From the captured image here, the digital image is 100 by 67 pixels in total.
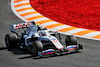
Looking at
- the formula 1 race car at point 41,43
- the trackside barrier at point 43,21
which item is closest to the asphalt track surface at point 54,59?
the formula 1 race car at point 41,43

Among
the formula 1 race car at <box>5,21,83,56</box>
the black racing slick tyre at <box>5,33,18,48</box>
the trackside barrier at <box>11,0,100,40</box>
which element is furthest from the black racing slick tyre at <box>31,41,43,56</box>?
the trackside barrier at <box>11,0,100,40</box>

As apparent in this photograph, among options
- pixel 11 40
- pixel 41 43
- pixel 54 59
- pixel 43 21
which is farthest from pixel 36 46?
pixel 43 21

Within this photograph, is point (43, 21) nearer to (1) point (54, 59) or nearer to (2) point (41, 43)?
(2) point (41, 43)

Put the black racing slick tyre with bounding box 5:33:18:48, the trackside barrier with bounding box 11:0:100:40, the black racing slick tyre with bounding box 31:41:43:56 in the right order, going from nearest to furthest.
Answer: the black racing slick tyre with bounding box 31:41:43:56 < the black racing slick tyre with bounding box 5:33:18:48 < the trackside barrier with bounding box 11:0:100:40

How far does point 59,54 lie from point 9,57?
2.48 m

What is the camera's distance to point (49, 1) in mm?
24891

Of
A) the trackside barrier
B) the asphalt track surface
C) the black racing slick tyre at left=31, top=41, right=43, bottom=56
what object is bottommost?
the asphalt track surface

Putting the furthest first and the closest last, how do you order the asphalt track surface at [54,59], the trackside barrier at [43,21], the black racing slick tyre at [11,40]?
the trackside barrier at [43,21] < the black racing slick tyre at [11,40] < the asphalt track surface at [54,59]

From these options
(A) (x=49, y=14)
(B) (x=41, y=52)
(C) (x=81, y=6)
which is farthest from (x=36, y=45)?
(C) (x=81, y=6)

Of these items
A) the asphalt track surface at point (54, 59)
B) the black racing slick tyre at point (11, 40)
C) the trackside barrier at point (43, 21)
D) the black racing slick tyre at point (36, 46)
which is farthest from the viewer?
the trackside barrier at point (43, 21)

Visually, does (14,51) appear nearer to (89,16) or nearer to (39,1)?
(89,16)

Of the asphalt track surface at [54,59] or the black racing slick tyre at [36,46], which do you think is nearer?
the asphalt track surface at [54,59]

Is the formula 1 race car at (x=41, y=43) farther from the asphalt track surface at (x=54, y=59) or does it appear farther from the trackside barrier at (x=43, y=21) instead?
the trackside barrier at (x=43, y=21)

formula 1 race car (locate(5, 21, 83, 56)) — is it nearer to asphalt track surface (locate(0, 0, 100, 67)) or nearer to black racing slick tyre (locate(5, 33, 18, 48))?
black racing slick tyre (locate(5, 33, 18, 48))
